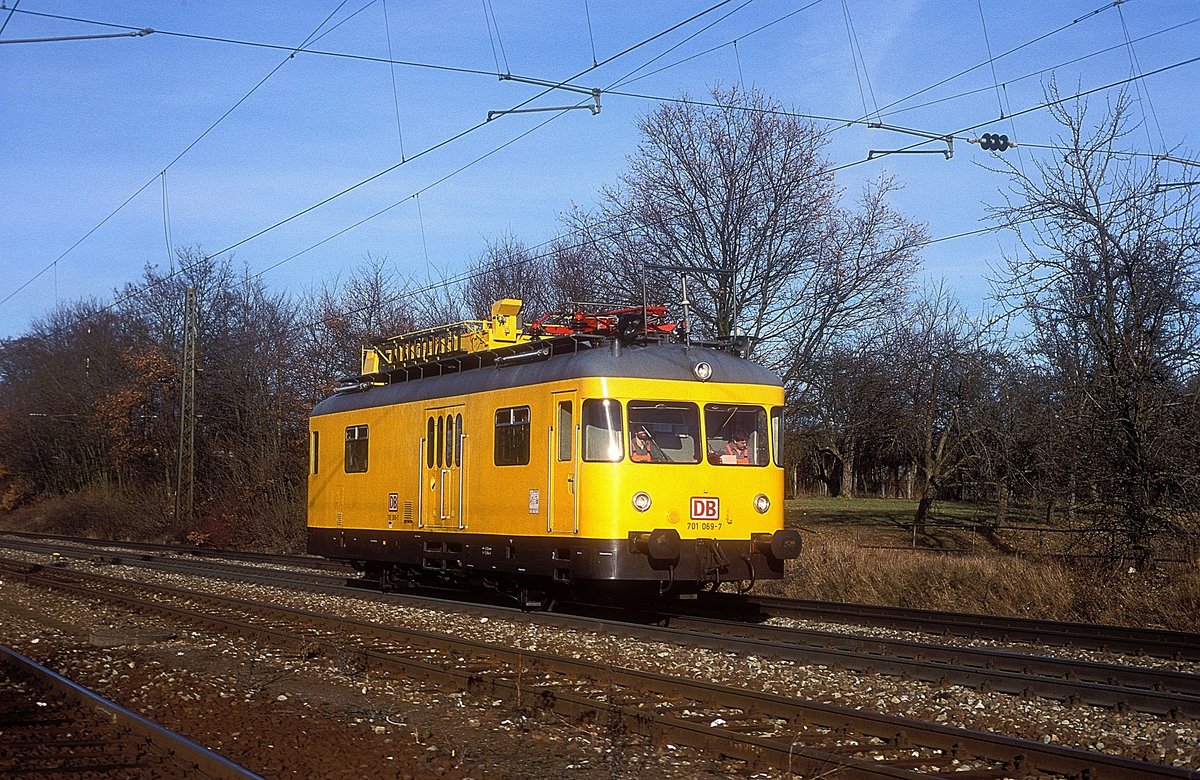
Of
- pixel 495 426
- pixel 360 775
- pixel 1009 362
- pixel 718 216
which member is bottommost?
pixel 360 775

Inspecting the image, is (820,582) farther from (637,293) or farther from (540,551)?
(637,293)

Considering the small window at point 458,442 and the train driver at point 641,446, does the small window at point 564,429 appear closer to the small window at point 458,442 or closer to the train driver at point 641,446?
the train driver at point 641,446

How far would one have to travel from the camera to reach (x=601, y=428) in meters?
14.7

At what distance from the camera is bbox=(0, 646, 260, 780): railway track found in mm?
7539

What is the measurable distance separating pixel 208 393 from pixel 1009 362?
29.5m

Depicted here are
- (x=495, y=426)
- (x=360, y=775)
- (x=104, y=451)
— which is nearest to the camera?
(x=360, y=775)

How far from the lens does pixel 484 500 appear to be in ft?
54.7

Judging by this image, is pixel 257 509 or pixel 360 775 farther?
pixel 257 509

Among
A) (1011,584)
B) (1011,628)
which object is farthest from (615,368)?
(1011,584)

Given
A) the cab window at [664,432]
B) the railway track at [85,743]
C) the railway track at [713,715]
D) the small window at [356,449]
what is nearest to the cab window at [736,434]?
the cab window at [664,432]

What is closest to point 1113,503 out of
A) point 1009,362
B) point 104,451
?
point 1009,362

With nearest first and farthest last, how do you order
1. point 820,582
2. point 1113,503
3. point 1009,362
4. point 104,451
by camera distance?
point 1113,503
point 820,582
point 1009,362
point 104,451

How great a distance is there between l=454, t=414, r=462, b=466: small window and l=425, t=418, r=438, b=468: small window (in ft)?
2.25

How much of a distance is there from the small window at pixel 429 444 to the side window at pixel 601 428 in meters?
4.07
